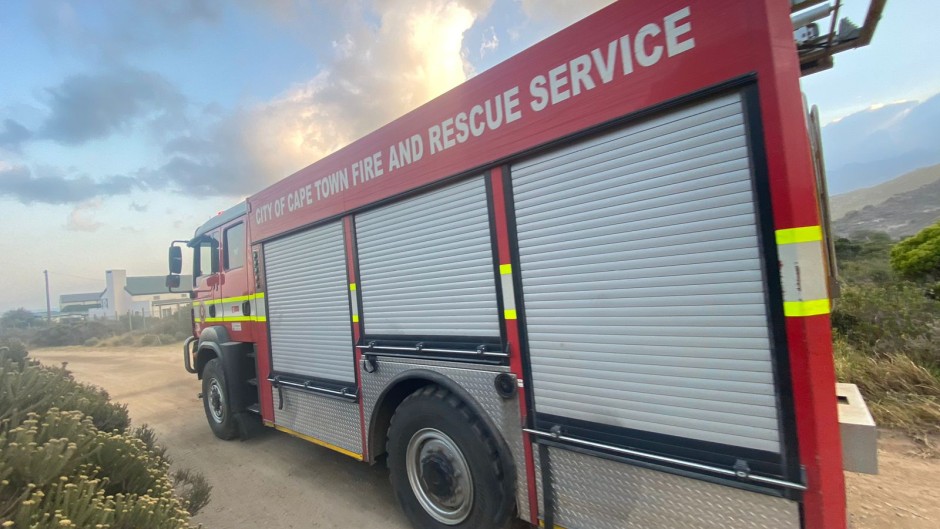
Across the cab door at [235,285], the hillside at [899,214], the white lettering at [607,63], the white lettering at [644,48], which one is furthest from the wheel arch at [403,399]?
the hillside at [899,214]

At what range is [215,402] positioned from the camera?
20.1ft

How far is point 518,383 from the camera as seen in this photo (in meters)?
2.66

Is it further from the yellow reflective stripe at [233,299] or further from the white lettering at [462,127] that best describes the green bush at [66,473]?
the white lettering at [462,127]

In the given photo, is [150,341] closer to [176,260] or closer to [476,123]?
[176,260]

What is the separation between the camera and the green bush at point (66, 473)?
1770mm

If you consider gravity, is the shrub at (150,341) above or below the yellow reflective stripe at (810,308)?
below

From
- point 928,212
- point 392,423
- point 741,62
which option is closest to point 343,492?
point 392,423

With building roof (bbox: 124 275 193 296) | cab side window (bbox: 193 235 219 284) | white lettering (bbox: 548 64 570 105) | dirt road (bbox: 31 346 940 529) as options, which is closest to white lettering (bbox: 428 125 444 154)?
white lettering (bbox: 548 64 570 105)

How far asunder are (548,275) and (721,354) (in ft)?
2.99

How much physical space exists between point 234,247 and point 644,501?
18.0 feet

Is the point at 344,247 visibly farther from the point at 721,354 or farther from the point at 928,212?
the point at 928,212

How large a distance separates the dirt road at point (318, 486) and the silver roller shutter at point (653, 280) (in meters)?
1.77

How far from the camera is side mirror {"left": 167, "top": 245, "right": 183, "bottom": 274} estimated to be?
647cm

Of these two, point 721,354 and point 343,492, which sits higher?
point 721,354
